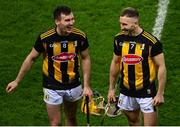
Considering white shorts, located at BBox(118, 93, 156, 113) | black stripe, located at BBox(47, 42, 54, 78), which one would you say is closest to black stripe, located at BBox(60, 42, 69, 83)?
black stripe, located at BBox(47, 42, 54, 78)

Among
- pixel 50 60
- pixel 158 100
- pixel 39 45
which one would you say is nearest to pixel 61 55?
pixel 50 60

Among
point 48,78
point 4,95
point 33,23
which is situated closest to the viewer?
point 48,78

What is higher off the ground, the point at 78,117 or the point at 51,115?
the point at 51,115

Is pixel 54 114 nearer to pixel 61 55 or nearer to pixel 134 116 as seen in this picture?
pixel 61 55

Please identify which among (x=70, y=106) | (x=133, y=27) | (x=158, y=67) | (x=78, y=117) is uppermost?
(x=133, y=27)

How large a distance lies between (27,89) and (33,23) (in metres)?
2.87

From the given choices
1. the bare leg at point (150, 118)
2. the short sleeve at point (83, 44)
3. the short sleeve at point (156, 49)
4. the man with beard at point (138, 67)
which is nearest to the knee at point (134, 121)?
the man with beard at point (138, 67)

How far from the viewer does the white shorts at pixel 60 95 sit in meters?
8.23

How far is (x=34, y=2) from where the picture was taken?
14477 mm

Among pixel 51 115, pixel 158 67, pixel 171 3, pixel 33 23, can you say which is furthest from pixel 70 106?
pixel 171 3

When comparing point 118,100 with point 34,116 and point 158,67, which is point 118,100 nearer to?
point 158,67

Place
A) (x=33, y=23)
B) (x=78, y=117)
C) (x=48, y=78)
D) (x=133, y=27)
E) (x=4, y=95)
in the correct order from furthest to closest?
(x=33, y=23)
(x=4, y=95)
(x=78, y=117)
(x=48, y=78)
(x=133, y=27)

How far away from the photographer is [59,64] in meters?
8.16

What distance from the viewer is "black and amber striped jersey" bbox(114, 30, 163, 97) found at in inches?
304
